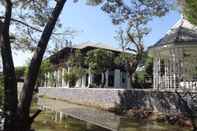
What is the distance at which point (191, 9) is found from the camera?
1525 cm

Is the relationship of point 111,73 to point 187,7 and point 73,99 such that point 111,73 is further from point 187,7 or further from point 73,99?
point 187,7

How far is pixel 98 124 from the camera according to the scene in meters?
15.9

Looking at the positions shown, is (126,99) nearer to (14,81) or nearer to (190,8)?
(190,8)

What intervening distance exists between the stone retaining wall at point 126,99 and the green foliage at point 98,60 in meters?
9.81

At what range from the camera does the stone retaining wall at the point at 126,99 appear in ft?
60.7

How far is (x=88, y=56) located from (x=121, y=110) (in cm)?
2191

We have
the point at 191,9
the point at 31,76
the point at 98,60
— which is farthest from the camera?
the point at 98,60

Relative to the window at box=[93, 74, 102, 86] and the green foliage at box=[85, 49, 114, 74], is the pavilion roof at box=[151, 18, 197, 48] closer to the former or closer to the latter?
the green foliage at box=[85, 49, 114, 74]

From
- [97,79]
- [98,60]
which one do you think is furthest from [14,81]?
[97,79]

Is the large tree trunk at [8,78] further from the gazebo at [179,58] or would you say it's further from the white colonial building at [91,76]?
the white colonial building at [91,76]

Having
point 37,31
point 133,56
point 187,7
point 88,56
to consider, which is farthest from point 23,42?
point 133,56

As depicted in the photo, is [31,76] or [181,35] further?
[181,35]

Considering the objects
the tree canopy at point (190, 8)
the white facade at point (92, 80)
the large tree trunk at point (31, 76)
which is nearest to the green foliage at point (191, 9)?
the tree canopy at point (190, 8)

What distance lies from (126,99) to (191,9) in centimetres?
853
